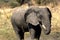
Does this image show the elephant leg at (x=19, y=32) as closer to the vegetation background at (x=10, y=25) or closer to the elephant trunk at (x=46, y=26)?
the vegetation background at (x=10, y=25)

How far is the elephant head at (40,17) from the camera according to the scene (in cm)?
621

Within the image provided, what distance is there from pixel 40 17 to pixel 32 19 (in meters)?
0.22

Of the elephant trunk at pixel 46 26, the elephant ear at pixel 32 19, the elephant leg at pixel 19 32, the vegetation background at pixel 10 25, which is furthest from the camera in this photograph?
the vegetation background at pixel 10 25

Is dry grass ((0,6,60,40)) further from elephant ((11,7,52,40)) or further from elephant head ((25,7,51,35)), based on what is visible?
elephant head ((25,7,51,35))

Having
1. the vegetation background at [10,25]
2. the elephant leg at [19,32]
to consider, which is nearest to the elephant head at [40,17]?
the elephant leg at [19,32]

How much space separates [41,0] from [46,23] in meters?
9.33

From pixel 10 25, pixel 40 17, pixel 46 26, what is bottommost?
pixel 10 25

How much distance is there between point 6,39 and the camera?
823cm

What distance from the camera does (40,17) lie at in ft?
21.1

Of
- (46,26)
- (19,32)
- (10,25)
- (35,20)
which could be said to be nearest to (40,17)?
(35,20)

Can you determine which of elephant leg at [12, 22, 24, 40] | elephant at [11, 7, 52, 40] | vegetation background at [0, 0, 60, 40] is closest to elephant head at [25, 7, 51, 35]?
elephant at [11, 7, 52, 40]

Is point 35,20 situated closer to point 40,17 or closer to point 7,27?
point 40,17

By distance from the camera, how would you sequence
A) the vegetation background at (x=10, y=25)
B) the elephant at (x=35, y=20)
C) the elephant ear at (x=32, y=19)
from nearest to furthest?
the elephant at (x=35, y=20), the elephant ear at (x=32, y=19), the vegetation background at (x=10, y=25)

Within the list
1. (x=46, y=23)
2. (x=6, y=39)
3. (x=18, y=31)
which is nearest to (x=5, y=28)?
(x=6, y=39)
